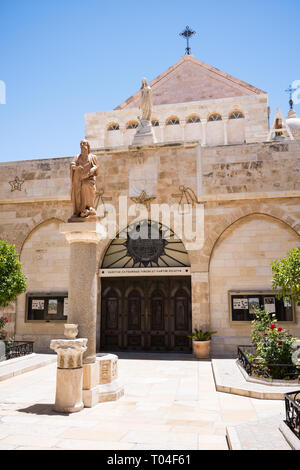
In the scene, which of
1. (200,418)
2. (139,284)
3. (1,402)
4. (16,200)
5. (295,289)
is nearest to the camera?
(200,418)

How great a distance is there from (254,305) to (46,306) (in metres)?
8.23

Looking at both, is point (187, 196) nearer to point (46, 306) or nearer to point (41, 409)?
point (46, 306)

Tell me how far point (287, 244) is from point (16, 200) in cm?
1134

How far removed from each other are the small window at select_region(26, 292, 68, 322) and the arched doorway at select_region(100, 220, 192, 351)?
5.29 ft

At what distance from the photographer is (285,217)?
14.8 metres

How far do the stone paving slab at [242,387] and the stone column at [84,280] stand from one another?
3.20m

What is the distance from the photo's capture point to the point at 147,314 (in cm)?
1553

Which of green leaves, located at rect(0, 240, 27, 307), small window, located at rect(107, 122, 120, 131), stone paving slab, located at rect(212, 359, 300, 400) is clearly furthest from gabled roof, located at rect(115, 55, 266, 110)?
stone paving slab, located at rect(212, 359, 300, 400)

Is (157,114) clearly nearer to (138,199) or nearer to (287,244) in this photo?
(138,199)

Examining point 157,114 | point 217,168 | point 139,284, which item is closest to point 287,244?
point 217,168

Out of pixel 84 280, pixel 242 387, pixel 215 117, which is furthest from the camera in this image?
pixel 215 117

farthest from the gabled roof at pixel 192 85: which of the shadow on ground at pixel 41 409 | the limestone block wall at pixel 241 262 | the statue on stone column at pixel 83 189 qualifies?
the shadow on ground at pixel 41 409

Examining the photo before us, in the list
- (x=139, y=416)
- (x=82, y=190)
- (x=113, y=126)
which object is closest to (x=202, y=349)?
(x=139, y=416)

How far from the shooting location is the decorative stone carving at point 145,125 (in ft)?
53.8
